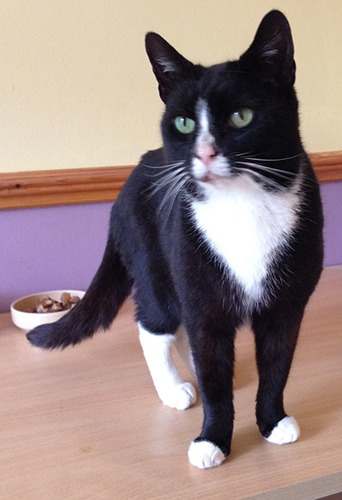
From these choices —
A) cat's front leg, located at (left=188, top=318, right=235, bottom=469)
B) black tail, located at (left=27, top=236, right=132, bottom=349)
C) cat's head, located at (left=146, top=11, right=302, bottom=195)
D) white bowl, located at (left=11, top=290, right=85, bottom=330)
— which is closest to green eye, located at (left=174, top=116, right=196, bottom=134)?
cat's head, located at (left=146, top=11, right=302, bottom=195)

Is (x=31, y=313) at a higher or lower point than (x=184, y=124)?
lower

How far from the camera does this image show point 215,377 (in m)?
0.71

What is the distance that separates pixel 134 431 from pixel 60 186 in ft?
2.08

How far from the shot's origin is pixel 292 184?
0.66 meters

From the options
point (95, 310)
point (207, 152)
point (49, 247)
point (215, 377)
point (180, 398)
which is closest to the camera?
point (207, 152)

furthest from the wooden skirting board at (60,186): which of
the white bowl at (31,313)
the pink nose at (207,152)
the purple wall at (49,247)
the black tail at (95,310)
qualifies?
the pink nose at (207,152)

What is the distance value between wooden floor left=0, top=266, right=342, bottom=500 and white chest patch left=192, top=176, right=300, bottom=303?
0.20 meters

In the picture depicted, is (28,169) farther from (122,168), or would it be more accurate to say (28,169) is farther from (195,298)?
(195,298)

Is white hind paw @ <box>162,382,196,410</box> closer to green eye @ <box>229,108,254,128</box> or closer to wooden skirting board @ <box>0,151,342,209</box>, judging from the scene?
green eye @ <box>229,108,254,128</box>

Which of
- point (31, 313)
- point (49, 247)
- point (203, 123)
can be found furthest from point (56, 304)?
point (203, 123)

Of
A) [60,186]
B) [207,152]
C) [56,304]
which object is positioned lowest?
[56,304]

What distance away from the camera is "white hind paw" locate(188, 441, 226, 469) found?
662mm

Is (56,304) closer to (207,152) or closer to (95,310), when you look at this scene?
(95,310)

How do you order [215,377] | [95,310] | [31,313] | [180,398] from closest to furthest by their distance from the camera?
[215,377] → [180,398] → [95,310] → [31,313]
